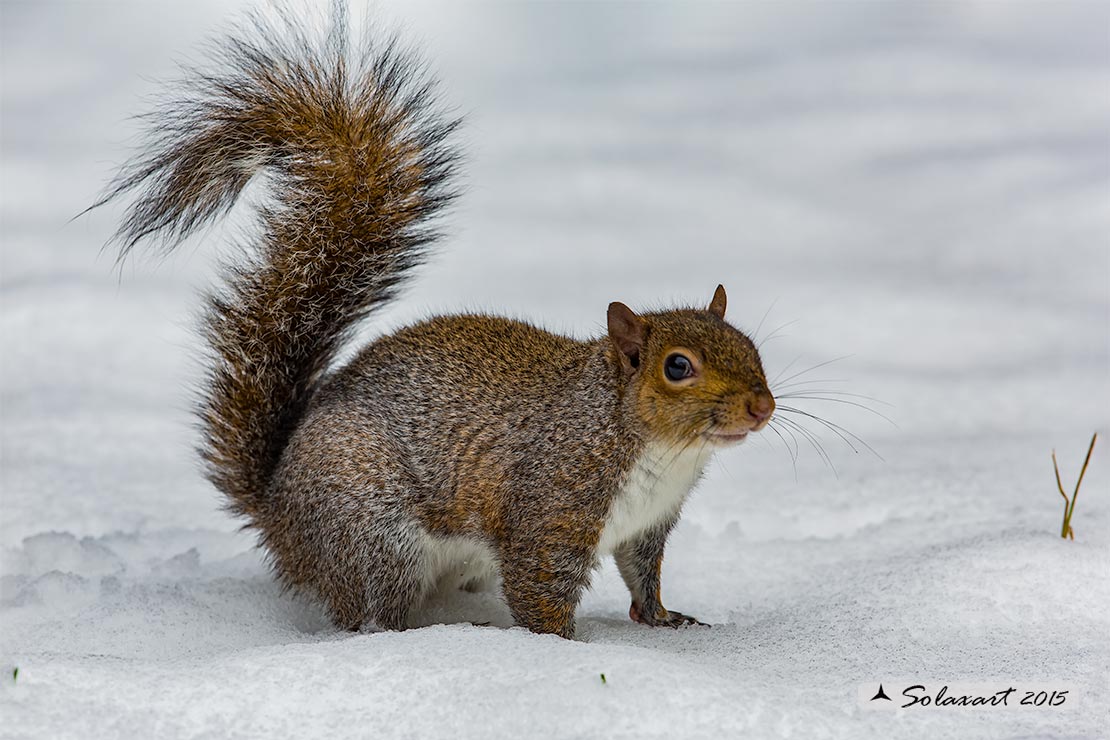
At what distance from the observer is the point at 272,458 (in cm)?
357

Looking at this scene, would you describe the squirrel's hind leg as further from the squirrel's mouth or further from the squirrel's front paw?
the squirrel's mouth

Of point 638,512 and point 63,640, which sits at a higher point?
point 638,512

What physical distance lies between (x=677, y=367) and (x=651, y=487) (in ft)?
0.95

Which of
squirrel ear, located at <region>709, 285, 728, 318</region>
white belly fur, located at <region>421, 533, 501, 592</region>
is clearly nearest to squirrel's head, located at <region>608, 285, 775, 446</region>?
squirrel ear, located at <region>709, 285, 728, 318</region>

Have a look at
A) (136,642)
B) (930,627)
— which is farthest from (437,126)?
(930,627)

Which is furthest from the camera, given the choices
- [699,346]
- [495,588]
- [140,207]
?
[495,588]

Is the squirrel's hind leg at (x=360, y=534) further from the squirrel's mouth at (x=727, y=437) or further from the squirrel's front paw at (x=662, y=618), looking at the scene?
the squirrel's mouth at (x=727, y=437)

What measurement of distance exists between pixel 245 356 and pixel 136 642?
0.78 metres

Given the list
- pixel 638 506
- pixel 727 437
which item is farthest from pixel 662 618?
pixel 727 437

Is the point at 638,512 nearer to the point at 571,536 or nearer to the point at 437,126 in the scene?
the point at 571,536

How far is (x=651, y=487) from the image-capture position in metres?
2.96

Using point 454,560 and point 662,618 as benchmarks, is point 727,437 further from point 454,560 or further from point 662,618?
point 454,560

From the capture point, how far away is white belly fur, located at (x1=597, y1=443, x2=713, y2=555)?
293cm

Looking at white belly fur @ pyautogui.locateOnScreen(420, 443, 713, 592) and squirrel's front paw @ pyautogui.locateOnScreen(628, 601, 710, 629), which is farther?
squirrel's front paw @ pyautogui.locateOnScreen(628, 601, 710, 629)
